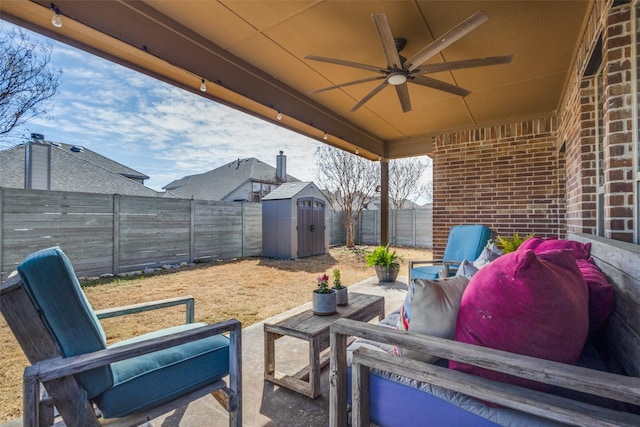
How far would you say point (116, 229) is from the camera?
5629 mm

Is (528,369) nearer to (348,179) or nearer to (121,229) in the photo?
(121,229)

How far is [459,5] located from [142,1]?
7.33ft

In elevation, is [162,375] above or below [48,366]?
below

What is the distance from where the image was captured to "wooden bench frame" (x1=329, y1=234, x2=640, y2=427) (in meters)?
0.78

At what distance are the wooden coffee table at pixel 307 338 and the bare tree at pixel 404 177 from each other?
1276 cm

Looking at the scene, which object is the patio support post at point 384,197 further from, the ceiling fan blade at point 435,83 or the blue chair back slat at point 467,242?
the ceiling fan blade at point 435,83

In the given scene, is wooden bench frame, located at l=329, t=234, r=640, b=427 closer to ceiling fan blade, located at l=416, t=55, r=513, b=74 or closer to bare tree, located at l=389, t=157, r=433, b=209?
ceiling fan blade, located at l=416, t=55, r=513, b=74

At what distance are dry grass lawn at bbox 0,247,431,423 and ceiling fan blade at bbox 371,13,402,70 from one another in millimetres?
2829

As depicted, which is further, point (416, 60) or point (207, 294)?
point (207, 294)

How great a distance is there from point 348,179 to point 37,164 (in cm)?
912


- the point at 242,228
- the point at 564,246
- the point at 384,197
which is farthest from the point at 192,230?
the point at 564,246

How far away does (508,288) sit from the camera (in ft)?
3.16

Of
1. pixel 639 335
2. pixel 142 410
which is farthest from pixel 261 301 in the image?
pixel 639 335

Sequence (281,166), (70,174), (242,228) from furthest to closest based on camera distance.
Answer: (281,166) → (70,174) → (242,228)
